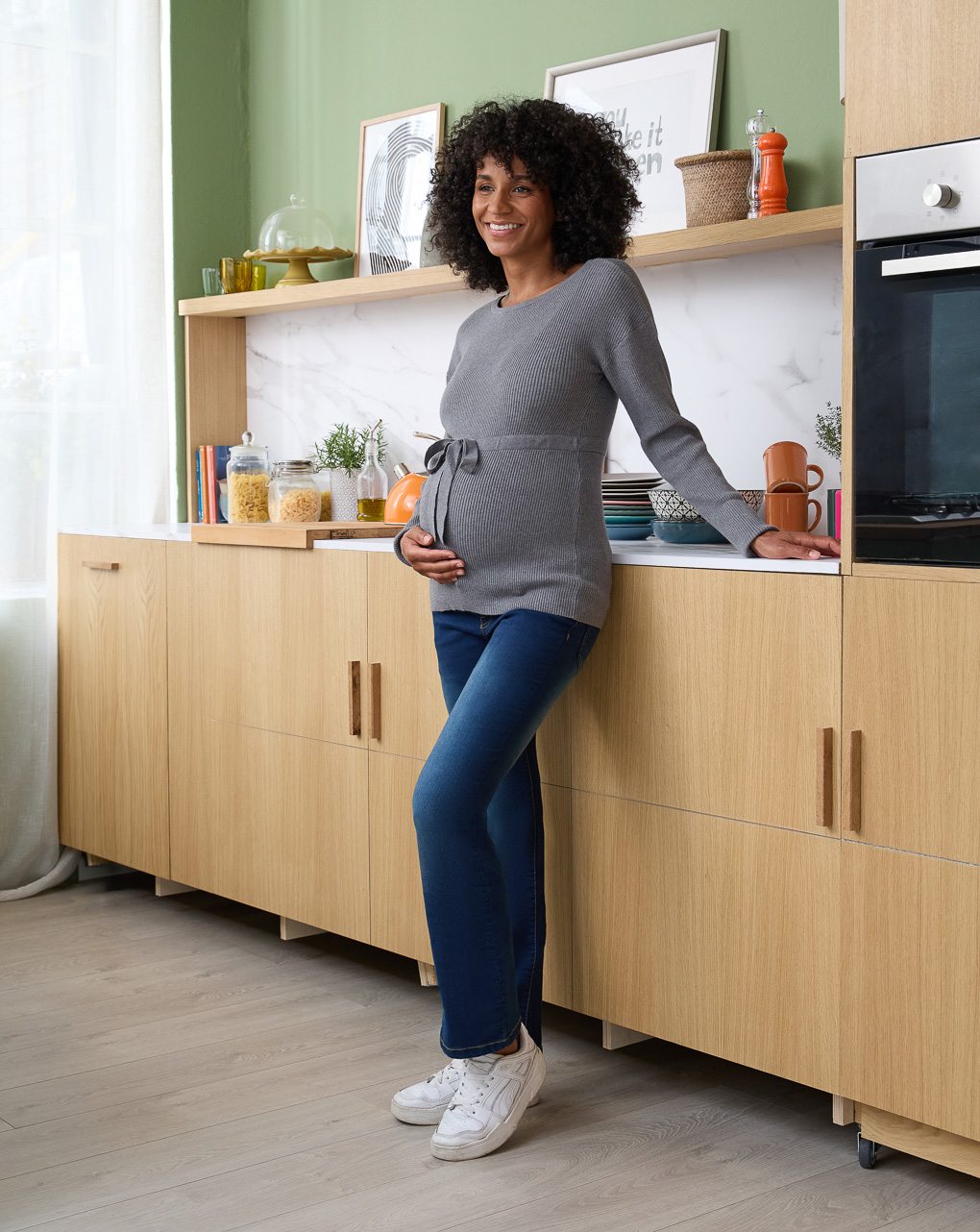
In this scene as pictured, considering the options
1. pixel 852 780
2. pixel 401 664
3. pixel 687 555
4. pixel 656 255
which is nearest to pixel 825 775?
pixel 852 780

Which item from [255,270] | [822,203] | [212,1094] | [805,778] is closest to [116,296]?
[255,270]

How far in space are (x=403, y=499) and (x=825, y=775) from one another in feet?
4.37

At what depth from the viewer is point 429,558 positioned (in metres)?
2.14

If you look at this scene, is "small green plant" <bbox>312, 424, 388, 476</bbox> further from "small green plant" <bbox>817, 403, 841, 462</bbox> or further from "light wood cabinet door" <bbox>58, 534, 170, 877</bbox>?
"small green plant" <bbox>817, 403, 841, 462</bbox>

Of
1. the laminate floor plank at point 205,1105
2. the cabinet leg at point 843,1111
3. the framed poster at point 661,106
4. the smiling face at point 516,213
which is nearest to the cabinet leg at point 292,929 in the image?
the laminate floor plank at point 205,1105

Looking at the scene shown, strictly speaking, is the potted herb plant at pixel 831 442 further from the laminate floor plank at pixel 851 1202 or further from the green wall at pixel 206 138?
the green wall at pixel 206 138

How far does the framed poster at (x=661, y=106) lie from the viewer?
2664 mm

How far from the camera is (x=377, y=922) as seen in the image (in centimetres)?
264

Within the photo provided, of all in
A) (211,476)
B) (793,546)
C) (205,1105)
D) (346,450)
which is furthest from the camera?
(211,476)

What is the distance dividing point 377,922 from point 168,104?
227cm

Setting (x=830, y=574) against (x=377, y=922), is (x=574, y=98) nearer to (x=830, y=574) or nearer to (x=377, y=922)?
(x=830, y=574)

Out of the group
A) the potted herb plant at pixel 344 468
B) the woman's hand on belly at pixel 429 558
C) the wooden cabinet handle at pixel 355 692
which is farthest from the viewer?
the potted herb plant at pixel 344 468

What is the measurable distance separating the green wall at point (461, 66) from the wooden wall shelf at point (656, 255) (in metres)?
0.15

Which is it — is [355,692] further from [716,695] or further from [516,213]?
[516,213]
